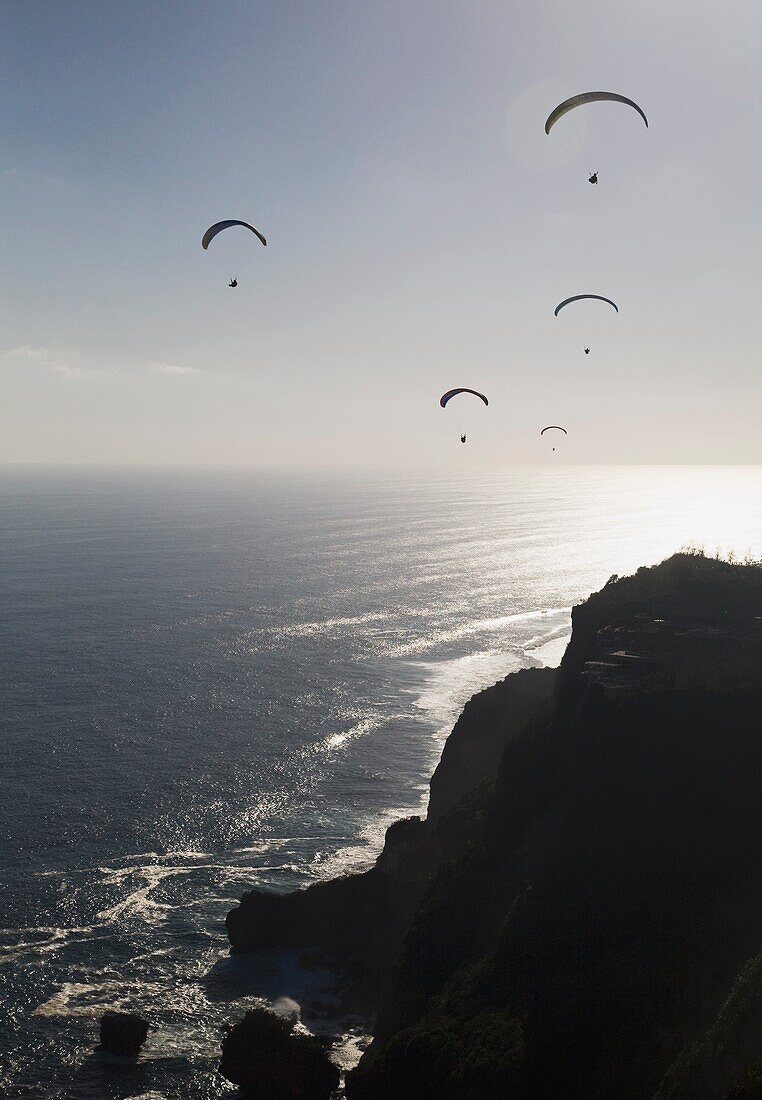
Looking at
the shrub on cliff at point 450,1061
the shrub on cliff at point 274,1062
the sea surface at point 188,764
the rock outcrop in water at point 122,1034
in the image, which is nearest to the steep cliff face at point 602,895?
the shrub on cliff at point 450,1061

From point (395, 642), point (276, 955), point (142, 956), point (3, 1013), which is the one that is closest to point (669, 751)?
point (276, 955)

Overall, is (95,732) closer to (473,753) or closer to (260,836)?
(260,836)

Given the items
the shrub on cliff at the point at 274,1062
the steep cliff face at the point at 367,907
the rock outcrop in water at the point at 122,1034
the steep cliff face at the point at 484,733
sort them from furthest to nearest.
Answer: the steep cliff face at the point at 484,733
the steep cliff face at the point at 367,907
the rock outcrop in water at the point at 122,1034
the shrub on cliff at the point at 274,1062

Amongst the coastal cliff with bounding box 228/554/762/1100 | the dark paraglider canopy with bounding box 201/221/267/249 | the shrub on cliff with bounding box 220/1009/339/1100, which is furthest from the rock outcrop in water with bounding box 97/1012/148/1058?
the dark paraglider canopy with bounding box 201/221/267/249

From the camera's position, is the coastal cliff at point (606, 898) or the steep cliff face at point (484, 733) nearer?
the coastal cliff at point (606, 898)

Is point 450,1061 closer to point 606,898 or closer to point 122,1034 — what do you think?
point 606,898

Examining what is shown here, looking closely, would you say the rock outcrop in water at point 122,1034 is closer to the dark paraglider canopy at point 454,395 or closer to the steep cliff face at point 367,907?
the steep cliff face at point 367,907

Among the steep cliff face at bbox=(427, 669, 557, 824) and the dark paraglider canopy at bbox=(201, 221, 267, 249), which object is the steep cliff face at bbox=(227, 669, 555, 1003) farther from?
the dark paraglider canopy at bbox=(201, 221, 267, 249)
